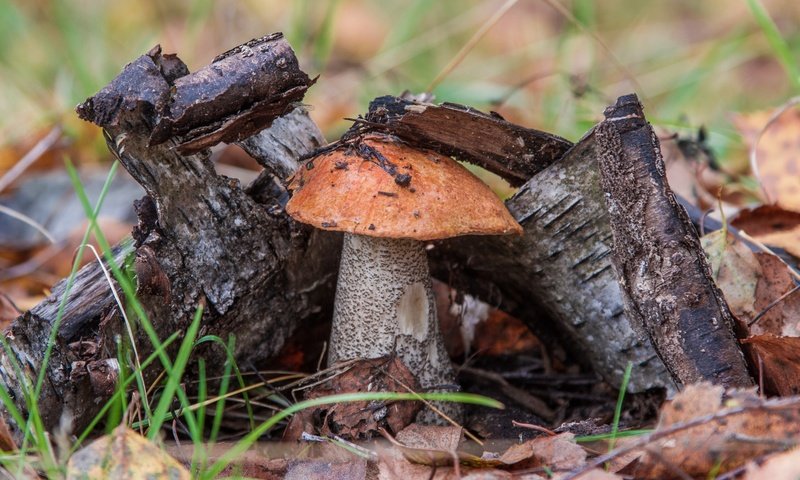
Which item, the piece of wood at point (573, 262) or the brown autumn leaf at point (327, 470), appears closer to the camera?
the brown autumn leaf at point (327, 470)

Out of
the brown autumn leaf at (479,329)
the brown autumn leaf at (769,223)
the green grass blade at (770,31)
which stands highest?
the green grass blade at (770,31)

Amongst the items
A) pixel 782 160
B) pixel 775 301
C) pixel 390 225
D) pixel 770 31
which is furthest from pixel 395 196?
pixel 782 160

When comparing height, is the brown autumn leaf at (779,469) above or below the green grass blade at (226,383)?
below

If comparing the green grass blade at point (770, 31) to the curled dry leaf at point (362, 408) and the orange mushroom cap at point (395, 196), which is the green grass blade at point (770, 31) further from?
the curled dry leaf at point (362, 408)

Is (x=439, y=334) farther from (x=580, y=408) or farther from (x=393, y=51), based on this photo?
(x=393, y=51)

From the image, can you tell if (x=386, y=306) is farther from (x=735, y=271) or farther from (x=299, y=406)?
(x=735, y=271)

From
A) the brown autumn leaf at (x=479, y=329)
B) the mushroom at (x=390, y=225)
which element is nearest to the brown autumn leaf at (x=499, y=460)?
the mushroom at (x=390, y=225)

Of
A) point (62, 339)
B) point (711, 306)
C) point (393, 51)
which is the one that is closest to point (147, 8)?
point (393, 51)
